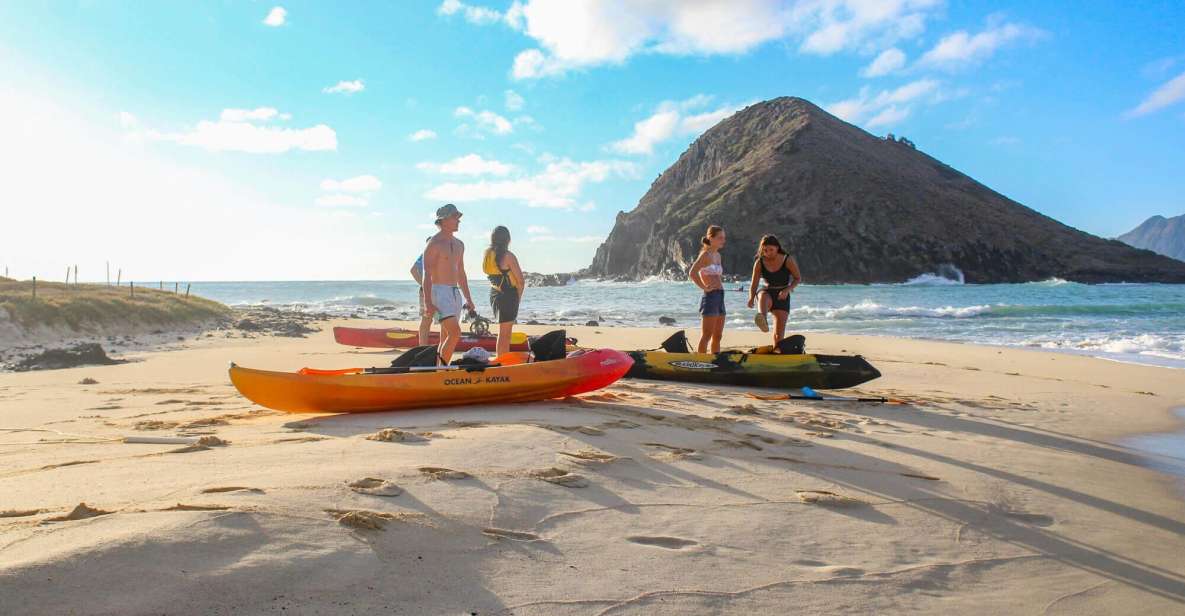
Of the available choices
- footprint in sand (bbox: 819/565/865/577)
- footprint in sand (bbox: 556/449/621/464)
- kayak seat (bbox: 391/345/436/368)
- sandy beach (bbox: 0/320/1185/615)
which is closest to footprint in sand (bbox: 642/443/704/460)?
sandy beach (bbox: 0/320/1185/615)

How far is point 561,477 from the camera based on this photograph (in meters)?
3.29

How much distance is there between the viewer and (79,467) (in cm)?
319

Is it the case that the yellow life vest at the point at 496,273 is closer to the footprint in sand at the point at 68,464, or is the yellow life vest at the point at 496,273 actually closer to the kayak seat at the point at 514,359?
the kayak seat at the point at 514,359

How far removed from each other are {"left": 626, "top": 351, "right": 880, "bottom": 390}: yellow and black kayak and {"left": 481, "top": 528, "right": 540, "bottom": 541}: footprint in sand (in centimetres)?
441

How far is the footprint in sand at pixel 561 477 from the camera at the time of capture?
3232 mm

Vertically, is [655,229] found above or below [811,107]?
below

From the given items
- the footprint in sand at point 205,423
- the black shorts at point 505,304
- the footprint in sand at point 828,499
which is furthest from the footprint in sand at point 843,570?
the black shorts at point 505,304

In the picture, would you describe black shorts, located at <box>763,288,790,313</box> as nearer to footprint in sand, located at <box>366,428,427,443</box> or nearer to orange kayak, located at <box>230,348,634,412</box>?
orange kayak, located at <box>230,348,634,412</box>

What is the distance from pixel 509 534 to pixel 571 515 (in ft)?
1.17

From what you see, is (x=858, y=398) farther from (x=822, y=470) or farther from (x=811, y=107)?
(x=811, y=107)

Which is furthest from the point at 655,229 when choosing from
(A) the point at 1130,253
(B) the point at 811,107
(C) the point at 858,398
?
(C) the point at 858,398

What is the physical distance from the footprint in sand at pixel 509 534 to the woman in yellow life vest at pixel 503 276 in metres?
4.22

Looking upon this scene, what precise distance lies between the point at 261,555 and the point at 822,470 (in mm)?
3036

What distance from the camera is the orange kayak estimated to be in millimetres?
4816
